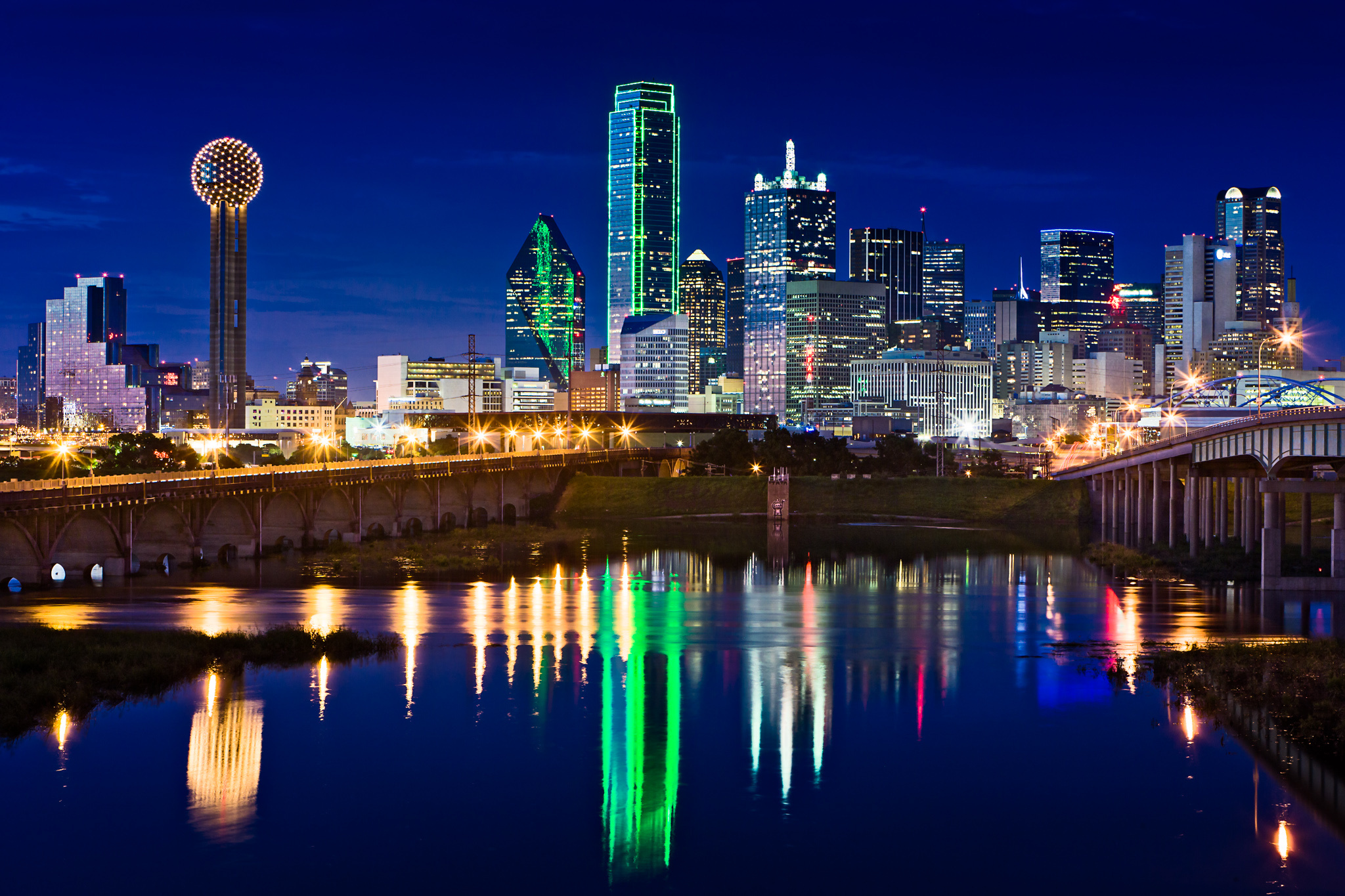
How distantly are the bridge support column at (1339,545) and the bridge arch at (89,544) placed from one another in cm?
6261

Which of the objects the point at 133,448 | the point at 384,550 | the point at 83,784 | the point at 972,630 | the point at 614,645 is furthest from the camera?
the point at 133,448

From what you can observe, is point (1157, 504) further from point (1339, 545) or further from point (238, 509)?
point (238, 509)

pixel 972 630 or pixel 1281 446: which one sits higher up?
pixel 1281 446

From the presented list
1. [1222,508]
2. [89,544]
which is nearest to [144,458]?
[89,544]

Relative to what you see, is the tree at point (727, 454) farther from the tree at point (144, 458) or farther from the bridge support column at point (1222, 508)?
the bridge support column at point (1222, 508)

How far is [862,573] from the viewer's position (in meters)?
86.3

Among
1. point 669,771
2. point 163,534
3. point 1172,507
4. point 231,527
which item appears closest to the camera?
point 669,771

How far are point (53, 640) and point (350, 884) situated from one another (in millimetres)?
26554

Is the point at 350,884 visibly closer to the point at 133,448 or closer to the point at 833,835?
the point at 833,835

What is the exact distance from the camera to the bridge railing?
80375 millimetres

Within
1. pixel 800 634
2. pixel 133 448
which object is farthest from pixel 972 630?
pixel 133 448

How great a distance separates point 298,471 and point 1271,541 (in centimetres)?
6684

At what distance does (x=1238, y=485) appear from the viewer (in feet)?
362

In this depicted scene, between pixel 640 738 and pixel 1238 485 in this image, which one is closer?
pixel 640 738
